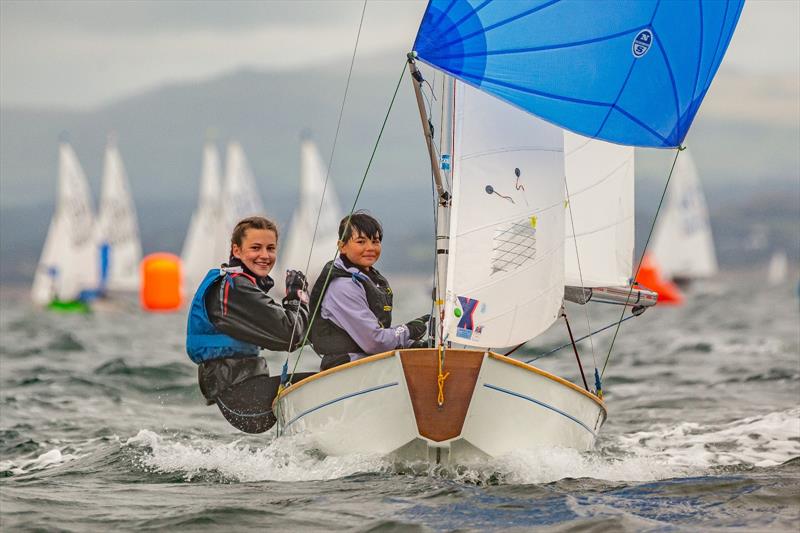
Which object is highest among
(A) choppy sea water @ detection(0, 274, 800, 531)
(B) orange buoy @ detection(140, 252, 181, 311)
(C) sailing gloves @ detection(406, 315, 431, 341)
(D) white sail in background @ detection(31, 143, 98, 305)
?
(D) white sail in background @ detection(31, 143, 98, 305)

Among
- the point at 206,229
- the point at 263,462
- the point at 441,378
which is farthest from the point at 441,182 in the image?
the point at 206,229

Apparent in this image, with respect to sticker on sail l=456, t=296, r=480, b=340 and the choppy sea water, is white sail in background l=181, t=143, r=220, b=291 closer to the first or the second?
the choppy sea water

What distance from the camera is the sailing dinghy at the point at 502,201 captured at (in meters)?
5.29

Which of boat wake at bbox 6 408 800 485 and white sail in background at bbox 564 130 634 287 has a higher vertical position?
white sail in background at bbox 564 130 634 287

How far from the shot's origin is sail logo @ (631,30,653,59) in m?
5.75

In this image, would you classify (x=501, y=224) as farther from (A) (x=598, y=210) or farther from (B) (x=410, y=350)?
(A) (x=598, y=210)

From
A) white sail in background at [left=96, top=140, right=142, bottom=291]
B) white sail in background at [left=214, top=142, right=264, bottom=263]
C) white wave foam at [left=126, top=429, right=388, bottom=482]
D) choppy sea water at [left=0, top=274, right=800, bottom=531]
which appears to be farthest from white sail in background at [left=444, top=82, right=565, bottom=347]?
white sail in background at [left=96, top=140, right=142, bottom=291]

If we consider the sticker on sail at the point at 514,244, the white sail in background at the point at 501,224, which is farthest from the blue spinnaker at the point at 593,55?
the sticker on sail at the point at 514,244

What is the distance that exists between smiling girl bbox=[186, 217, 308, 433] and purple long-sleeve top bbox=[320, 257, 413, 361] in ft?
0.68

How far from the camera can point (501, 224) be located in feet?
18.2

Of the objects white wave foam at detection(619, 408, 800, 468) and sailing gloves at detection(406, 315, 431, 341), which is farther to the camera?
white wave foam at detection(619, 408, 800, 468)

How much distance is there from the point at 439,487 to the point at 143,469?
74.9 inches

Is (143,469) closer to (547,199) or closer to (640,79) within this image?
(547,199)

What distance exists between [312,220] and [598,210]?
3153 centimetres
